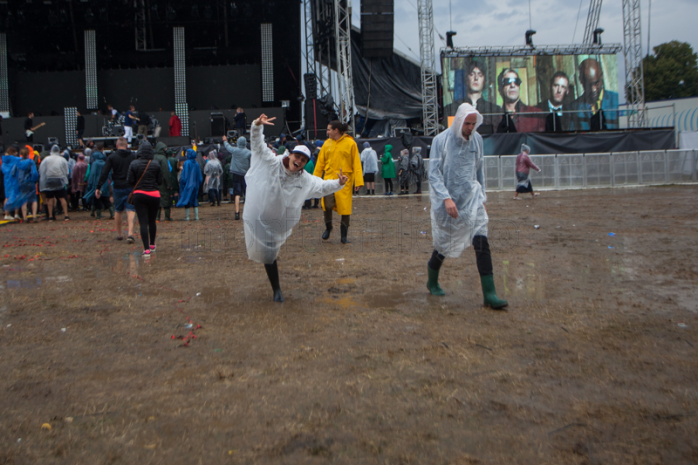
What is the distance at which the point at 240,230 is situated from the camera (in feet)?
35.1

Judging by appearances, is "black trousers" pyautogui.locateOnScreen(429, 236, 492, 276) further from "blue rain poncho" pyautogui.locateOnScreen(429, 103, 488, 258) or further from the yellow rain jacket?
the yellow rain jacket

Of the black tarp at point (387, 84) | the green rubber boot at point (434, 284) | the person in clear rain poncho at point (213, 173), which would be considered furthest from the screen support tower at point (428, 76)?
the green rubber boot at point (434, 284)

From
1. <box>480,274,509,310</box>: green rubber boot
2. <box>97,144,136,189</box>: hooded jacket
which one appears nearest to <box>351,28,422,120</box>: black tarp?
<box>97,144,136,189</box>: hooded jacket

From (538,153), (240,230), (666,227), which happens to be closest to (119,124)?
(240,230)

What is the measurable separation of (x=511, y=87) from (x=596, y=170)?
7.88 meters

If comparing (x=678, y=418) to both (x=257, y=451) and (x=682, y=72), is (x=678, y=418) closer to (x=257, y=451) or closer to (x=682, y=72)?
(x=257, y=451)

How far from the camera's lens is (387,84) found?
2522 centimetres

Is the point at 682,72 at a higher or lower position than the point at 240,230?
higher

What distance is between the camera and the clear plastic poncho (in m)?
4.73

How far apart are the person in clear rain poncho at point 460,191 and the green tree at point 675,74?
55.8 meters

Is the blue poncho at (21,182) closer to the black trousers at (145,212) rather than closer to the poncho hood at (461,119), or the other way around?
the black trousers at (145,212)

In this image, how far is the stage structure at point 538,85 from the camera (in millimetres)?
26203

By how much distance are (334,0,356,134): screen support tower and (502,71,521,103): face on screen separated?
27.7 ft

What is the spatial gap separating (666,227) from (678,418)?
785cm
